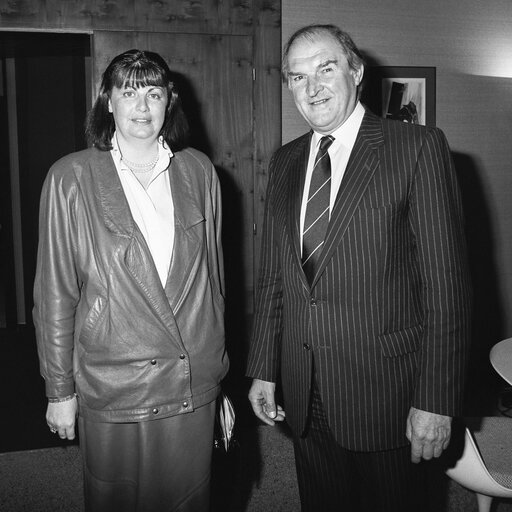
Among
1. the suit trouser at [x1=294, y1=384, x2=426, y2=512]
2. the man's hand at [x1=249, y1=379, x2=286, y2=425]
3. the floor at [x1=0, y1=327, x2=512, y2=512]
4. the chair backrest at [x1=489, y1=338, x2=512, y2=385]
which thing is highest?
the chair backrest at [x1=489, y1=338, x2=512, y2=385]

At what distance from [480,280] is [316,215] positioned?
3037 millimetres

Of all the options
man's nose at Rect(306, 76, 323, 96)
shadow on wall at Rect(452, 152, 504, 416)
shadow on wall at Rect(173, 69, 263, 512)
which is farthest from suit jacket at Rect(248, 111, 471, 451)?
shadow on wall at Rect(452, 152, 504, 416)

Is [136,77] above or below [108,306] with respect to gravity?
above

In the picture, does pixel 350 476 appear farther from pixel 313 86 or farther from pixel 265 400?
pixel 313 86

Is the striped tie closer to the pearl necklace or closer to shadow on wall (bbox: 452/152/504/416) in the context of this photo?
the pearl necklace

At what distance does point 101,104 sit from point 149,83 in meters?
0.19

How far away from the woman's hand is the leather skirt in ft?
0.16

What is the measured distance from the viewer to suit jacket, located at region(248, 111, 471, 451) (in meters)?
1.68

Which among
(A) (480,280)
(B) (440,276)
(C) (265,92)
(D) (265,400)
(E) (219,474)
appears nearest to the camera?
(B) (440,276)

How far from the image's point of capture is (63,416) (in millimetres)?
1885

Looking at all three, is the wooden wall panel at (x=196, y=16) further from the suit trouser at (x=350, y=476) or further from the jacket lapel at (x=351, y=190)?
the suit trouser at (x=350, y=476)

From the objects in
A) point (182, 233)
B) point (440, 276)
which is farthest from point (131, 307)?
point (440, 276)

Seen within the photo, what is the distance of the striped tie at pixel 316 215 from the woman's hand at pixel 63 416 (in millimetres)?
834

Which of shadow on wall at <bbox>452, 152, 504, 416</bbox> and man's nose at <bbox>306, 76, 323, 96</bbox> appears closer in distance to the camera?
man's nose at <bbox>306, 76, 323, 96</bbox>
